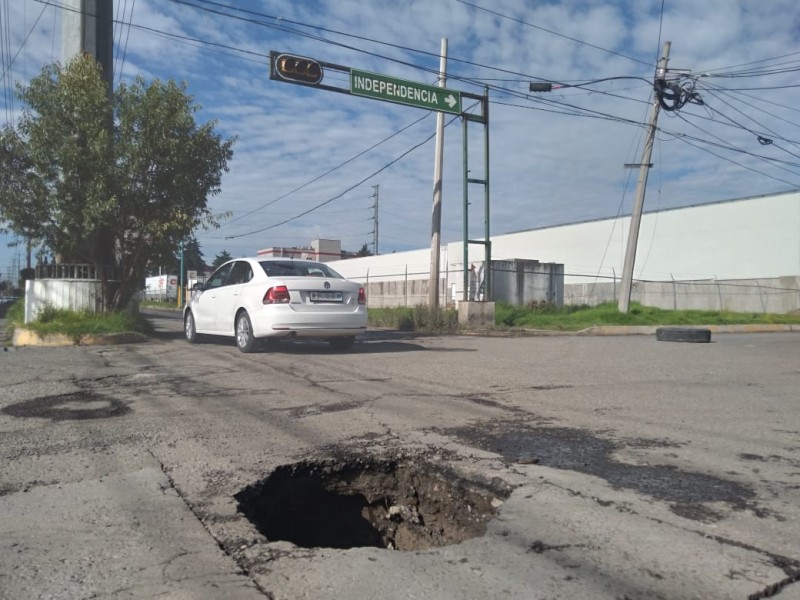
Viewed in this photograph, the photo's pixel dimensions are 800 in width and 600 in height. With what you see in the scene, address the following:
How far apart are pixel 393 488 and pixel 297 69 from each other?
42.0 feet

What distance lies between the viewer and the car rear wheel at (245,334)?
10305 millimetres

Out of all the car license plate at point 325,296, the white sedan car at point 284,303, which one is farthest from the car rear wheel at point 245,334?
the car license plate at point 325,296

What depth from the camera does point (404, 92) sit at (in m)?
17.0

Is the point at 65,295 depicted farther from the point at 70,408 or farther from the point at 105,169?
the point at 70,408

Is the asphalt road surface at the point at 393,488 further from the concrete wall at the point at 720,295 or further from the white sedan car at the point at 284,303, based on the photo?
the concrete wall at the point at 720,295

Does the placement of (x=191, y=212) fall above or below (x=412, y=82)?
below

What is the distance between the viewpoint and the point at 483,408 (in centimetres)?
629

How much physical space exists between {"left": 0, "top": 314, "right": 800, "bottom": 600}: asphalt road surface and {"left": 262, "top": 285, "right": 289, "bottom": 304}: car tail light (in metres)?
2.17

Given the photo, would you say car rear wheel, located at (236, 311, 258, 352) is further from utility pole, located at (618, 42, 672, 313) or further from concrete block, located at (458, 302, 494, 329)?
utility pole, located at (618, 42, 672, 313)

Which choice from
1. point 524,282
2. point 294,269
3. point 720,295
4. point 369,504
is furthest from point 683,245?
point 369,504

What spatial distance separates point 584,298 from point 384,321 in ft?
70.6

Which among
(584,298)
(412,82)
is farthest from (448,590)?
(584,298)

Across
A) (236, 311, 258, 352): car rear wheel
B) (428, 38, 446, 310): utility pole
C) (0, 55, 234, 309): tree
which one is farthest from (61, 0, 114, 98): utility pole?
(428, 38, 446, 310): utility pole

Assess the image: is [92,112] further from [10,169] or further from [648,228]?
[648,228]
